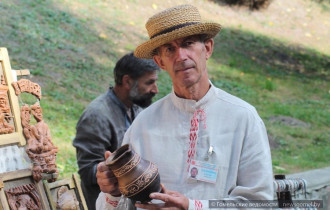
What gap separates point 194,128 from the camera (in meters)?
2.73

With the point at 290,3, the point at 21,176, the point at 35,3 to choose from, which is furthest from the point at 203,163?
the point at 290,3

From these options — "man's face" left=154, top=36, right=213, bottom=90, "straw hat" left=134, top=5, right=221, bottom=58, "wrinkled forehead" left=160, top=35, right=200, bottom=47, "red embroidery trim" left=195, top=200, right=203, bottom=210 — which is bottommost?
"red embroidery trim" left=195, top=200, right=203, bottom=210

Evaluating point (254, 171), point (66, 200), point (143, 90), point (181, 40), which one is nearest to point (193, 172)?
point (254, 171)

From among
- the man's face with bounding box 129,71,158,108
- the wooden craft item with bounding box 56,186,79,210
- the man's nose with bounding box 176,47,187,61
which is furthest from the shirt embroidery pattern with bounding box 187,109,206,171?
the man's face with bounding box 129,71,158,108

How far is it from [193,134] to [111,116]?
1685 mm

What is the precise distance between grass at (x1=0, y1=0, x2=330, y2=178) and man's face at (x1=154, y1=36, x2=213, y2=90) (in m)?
3.50

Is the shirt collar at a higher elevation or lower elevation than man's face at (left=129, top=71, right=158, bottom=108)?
higher

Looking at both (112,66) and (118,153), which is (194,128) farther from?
(112,66)

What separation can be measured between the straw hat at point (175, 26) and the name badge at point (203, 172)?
0.63 meters

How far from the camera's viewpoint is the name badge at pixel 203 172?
8.56 ft

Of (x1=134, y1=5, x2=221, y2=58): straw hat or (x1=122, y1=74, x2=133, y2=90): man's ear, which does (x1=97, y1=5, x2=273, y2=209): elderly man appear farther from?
(x1=122, y1=74, x2=133, y2=90): man's ear

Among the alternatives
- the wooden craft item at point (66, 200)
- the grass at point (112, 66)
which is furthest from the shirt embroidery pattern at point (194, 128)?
the grass at point (112, 66)

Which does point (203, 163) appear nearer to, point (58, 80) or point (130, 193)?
point (130, 193)

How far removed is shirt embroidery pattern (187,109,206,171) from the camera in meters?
2.70
